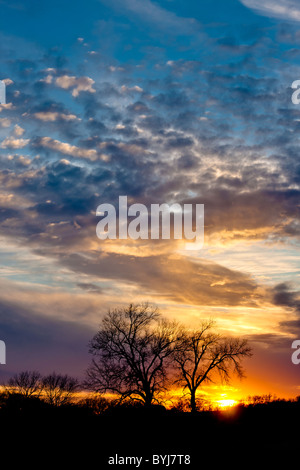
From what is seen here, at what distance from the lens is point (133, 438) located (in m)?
17.5

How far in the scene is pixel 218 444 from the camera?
56.5 ft

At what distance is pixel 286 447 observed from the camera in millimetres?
16734

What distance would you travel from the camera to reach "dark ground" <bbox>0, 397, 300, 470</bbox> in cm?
1473

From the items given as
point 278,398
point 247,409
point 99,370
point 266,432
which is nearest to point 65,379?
point 99,370

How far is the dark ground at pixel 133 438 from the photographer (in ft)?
48.3

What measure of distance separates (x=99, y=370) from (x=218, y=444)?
29.1 m

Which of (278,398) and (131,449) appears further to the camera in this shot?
(278,398)

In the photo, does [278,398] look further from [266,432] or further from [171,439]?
[171,439]
